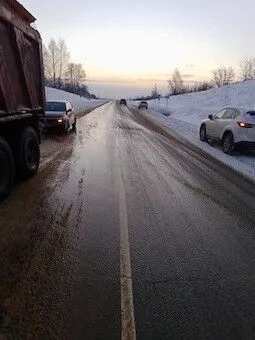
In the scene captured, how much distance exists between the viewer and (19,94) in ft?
29.2

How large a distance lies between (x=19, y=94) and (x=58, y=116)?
10.6 metres

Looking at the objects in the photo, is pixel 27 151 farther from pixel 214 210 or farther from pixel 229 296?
pixel 229 296

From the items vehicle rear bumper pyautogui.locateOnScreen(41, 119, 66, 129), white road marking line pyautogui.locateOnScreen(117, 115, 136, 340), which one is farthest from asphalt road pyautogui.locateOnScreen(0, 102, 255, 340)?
vehicle rear bumper pyautogui.locateOnScreen(41, 119, 66, 129)

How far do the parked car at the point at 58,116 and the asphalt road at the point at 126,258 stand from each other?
9238mm

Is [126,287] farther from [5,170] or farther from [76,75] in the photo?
[76,75]

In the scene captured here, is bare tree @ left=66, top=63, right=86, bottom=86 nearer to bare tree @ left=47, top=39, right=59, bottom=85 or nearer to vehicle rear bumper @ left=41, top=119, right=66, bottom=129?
bare tree @ left=47, top=39, right=59, bottom=85

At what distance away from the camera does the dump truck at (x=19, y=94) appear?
7840 millimetres

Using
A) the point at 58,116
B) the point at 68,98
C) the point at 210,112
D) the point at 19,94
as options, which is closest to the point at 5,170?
the point at 19,94

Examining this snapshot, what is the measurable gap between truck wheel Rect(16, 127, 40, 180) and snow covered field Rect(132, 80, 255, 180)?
544 cm

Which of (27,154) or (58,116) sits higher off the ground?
(27,154)

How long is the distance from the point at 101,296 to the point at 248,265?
202 centimetres

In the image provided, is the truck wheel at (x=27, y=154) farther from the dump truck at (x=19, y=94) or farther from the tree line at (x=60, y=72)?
the tree line at (x=60, y=72)

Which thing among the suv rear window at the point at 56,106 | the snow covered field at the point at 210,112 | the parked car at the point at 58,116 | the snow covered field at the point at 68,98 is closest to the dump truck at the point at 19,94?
the snow covered field at the point at 210,112

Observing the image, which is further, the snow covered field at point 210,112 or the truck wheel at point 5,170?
the snow covered field at point 210,112
